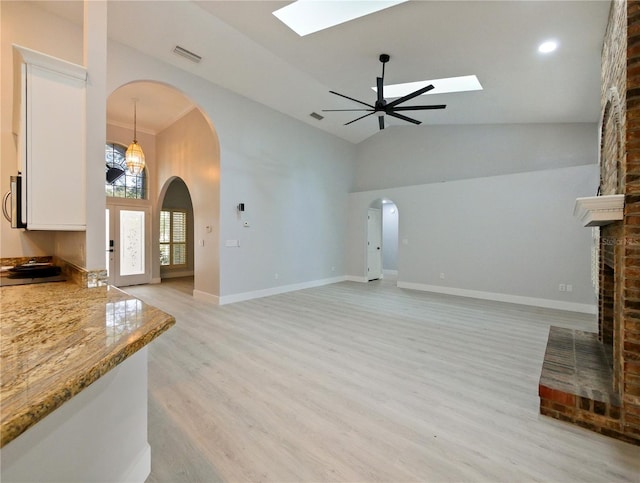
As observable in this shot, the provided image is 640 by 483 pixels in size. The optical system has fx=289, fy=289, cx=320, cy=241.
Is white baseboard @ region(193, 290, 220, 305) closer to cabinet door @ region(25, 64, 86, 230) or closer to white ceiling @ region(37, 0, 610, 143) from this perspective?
white ceiling @ region(37, 0, 610, 143)

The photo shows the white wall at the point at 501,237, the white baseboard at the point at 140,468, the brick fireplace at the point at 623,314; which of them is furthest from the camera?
the white wall at the point at 501,237

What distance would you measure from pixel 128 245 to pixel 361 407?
7.39m

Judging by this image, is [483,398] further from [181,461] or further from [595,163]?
[595,163]

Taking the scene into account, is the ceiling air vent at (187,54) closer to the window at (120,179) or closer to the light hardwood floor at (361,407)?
the window at (120,179)

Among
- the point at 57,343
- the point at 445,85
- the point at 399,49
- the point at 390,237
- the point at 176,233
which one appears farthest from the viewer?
the point at 390,237

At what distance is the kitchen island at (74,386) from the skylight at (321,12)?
4054 mm

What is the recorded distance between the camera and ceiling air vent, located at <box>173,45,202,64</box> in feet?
14.4

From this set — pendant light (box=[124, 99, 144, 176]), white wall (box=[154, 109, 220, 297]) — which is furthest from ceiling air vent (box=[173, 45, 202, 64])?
pendant light (box=[124, 99, 144, 176])

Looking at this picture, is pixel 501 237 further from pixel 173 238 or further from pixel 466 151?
pixel 173 238

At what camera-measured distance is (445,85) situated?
529 cm

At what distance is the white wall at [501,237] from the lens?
5.32m

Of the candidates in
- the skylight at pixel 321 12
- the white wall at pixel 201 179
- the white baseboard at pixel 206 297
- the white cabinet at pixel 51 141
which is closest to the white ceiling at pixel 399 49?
the skylight at pixel 321 12

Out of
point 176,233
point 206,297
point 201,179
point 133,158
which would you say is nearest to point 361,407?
point 206,297

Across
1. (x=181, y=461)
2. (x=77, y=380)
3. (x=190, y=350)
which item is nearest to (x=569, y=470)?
(x=181, y=461)
